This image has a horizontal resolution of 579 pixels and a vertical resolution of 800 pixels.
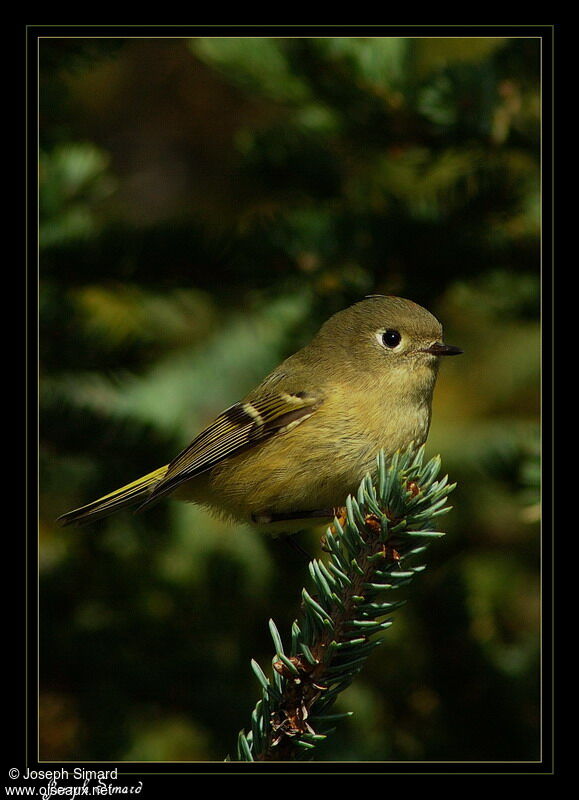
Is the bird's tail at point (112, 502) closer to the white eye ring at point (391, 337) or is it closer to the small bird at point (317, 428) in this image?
the small bird at point (317, 428)

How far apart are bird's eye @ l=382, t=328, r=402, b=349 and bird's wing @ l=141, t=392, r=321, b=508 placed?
10.4 inches

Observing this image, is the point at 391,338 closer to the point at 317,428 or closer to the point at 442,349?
the point at 442,349

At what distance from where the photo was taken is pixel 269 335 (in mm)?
2582

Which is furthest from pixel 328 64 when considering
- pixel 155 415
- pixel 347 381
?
pixel 155 415

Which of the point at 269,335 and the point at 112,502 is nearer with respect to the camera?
the point at 112,502

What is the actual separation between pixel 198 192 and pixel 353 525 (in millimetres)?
2283

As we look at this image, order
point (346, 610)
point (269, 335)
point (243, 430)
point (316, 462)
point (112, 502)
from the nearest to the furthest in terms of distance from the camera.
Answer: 1. point (346, 610)
2. point (316, 462)
3. point (112, 502)
4. point (243, 430)
5. point (269, 335)

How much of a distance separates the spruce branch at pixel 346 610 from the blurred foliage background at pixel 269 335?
2.27ft

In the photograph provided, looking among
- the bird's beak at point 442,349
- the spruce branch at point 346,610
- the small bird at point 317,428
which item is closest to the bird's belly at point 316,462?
the small bird at point 317,428

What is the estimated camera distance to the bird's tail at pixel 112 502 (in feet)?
7.29

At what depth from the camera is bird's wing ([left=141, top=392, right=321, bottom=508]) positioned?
232cm

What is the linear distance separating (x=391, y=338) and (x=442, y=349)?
17 centimetres

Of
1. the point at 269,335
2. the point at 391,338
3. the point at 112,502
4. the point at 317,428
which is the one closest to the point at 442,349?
the point at 391,338

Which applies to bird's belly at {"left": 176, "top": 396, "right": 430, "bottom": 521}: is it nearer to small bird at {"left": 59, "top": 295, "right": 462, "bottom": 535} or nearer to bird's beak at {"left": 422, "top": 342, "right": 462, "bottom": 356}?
small bird at {"left": 59, "top": 295, "right": 462, "bottom": 535}
